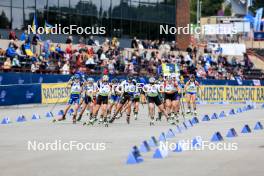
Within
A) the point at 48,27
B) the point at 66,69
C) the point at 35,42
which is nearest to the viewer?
the point at 35,42

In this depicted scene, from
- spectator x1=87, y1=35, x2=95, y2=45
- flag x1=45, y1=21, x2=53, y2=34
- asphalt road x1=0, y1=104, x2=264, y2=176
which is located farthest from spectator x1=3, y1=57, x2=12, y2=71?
asphalt road x1=0, y1=104, x2=264, y2=176

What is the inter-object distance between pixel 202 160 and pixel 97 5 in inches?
1462

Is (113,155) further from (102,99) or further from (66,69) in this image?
(66,69)

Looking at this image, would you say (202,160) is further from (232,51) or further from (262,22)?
(262,22)

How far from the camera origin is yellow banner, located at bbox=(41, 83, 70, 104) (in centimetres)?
4225

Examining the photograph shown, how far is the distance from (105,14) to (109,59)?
26.2 ft

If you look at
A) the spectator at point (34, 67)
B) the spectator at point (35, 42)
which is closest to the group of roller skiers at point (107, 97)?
the spectator at point (34, 67)

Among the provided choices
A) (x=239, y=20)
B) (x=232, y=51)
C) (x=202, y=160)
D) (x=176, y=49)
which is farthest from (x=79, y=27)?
(x=202, y=160)

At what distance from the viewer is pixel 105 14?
54.3 m

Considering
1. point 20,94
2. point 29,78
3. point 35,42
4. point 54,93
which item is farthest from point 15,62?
point 54,93
